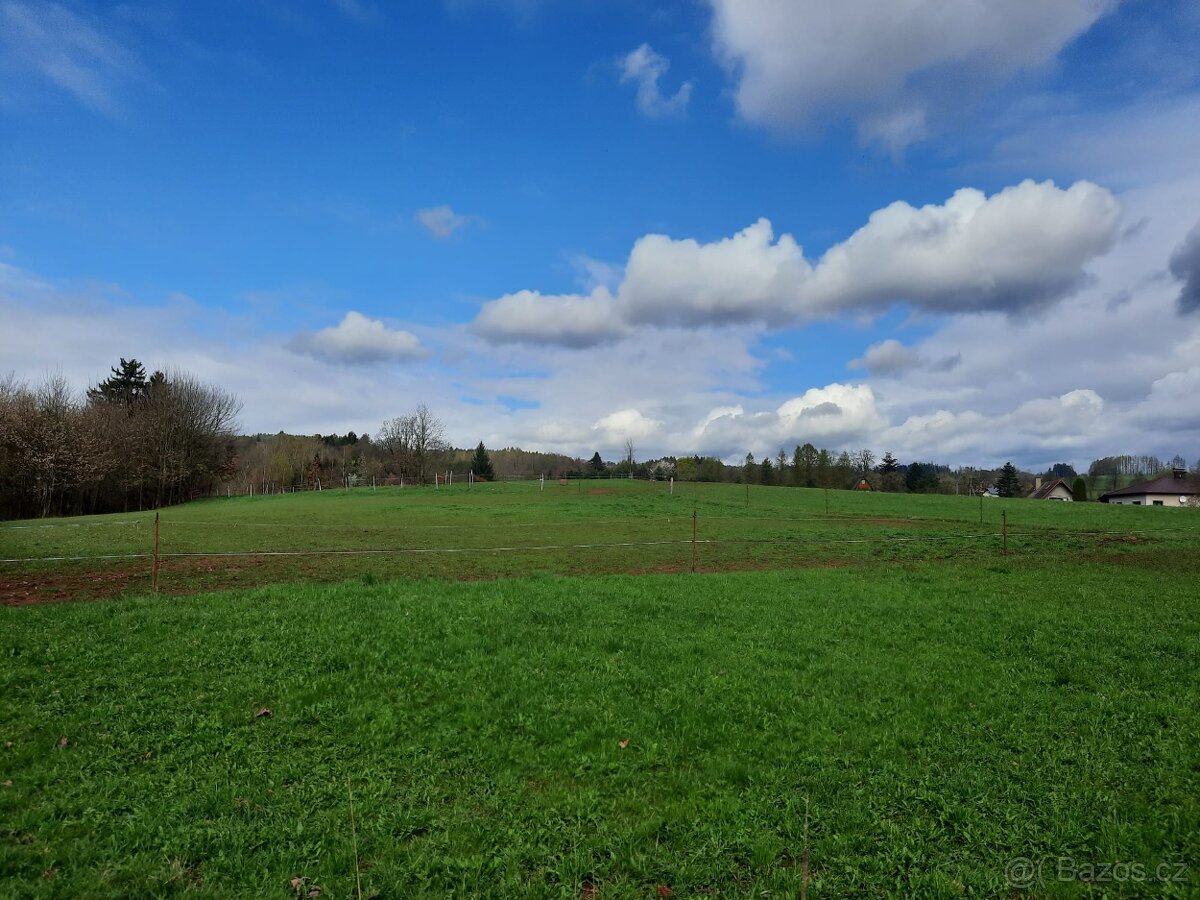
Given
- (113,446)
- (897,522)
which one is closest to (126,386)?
(113,446)

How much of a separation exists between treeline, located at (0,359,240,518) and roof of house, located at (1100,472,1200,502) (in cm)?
12675

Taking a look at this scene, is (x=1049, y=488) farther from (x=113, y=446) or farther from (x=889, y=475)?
(x=113, y=446)

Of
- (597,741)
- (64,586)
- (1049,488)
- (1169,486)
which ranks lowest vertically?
(597,741)

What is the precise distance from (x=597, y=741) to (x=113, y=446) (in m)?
62.9

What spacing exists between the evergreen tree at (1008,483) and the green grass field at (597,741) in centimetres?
11244

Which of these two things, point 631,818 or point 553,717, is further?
point 553,717

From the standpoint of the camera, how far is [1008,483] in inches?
4235

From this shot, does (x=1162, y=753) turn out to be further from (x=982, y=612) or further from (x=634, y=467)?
(x=634, y=467)

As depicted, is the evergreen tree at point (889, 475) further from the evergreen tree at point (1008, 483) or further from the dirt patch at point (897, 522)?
the dirt patch at point (897, 522)

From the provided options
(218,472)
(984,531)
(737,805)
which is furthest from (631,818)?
(218,472)

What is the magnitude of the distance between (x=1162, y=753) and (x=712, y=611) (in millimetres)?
6579

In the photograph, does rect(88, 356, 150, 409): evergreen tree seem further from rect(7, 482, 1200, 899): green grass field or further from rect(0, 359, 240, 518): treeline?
rect(7, 482, 1200, 899): green grass field

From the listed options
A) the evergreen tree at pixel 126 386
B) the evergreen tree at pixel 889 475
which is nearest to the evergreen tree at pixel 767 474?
the evergreen tree at pixel 889 475

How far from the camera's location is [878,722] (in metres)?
6.90
